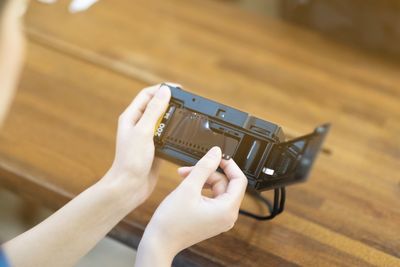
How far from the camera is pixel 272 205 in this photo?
73 cm

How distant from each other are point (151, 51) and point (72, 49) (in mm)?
165

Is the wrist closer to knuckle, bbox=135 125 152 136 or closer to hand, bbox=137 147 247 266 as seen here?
hand, bbox=137 147 247 266

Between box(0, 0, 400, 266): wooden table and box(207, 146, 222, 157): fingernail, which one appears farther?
box(0, 0, 400, 266): wooden table

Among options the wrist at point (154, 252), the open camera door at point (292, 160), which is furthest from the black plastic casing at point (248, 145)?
the wrist at point (154, 252)

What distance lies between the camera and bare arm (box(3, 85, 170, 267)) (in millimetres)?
602

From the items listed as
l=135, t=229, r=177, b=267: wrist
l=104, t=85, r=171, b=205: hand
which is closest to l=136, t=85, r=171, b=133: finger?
l=104, t=85, r=171, b=205: hand

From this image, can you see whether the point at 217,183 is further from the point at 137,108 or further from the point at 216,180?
the point at 137,108

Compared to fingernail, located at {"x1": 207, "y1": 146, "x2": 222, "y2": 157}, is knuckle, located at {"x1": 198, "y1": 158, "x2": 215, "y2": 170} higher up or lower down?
lower down

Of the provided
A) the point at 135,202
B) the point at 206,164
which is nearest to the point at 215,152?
the point at 206,164

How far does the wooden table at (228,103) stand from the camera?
0.71 m

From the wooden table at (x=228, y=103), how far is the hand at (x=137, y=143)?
0.11m

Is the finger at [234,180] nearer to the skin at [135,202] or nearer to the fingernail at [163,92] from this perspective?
Result: the skin at [135,202]

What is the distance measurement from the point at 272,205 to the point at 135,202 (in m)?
0.20

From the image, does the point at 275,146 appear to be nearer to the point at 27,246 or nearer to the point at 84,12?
the point at 27,246
